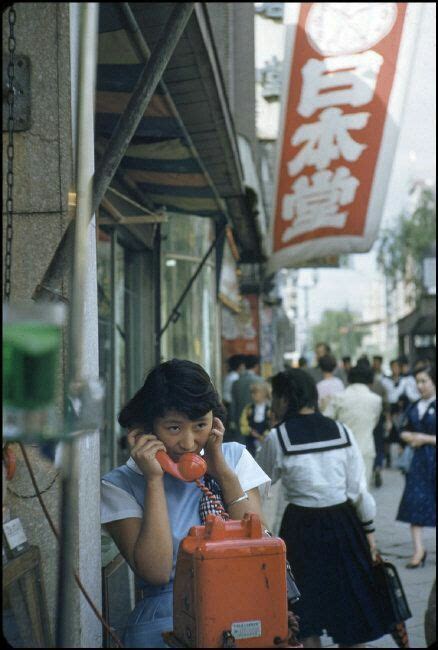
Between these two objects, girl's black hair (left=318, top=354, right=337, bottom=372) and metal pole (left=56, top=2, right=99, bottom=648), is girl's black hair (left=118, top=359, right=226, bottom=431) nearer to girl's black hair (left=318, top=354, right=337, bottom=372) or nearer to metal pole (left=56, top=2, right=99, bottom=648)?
metal pole (left=56, top=2, right=99, bottom=648)

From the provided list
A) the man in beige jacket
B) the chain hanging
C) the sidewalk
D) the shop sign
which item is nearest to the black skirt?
the sidewalk

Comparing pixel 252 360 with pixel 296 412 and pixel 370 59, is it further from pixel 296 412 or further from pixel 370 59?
pixel 296 412

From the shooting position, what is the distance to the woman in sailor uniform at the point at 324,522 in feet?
13.8

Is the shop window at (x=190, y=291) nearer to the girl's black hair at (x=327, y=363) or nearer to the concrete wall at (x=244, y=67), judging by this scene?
the girl's black hair at (x=327, y=363)

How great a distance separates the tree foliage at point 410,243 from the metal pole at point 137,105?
3050cm

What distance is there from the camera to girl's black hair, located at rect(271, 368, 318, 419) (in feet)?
14.6

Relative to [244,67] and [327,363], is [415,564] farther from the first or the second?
[244,67]

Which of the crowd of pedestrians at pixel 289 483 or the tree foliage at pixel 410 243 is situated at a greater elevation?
the tree foliage at pixel 410 243

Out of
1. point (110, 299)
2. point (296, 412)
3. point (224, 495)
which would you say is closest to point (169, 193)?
point (110, 299)

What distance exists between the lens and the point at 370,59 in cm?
712

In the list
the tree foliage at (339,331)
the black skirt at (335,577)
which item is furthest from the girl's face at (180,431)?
the tree foliage at (339,331)

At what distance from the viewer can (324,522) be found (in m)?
4.29

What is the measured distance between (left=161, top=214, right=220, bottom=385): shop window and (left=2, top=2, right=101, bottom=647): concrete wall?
478 centimetres

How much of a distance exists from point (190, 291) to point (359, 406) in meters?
2.33
